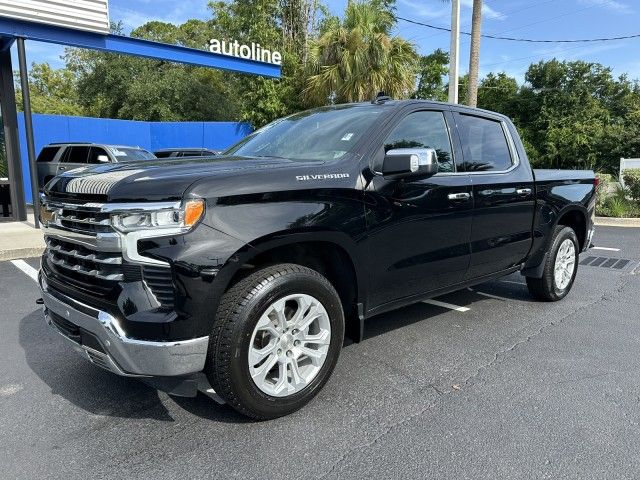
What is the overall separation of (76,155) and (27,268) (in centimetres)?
675

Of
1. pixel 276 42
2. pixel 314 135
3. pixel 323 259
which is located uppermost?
pixel 276 42

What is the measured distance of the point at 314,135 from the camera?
3777 mm

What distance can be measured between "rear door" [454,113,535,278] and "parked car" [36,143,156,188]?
30.5 ft

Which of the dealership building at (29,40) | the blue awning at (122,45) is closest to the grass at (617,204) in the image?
the blue awning at (122,45)

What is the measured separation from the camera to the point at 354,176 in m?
3.20

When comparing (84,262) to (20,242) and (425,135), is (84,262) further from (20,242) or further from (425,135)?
(20,242)

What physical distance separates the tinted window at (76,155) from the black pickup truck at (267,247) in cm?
1017

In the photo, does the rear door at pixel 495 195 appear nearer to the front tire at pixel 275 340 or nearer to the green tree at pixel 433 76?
the front tire at pixel 275 340

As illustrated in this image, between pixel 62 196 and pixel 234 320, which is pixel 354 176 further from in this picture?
pixel 62 196

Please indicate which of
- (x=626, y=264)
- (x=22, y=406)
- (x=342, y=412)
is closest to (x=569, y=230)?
(x=626, y=264)

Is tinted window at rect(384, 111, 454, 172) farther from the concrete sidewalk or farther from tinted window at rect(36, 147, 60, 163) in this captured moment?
tinted window at rect(36, 147, 60, 163)

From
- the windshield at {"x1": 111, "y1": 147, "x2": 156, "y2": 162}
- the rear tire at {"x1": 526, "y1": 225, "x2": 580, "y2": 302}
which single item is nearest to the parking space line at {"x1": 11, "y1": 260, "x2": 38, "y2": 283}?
the windshield at {"x1": 111, "y1": 147, "x2": 156, "y2": 162}

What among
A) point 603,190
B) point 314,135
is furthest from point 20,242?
point 603,190

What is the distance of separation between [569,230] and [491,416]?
3.06 meters
